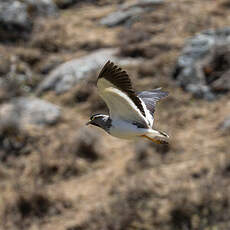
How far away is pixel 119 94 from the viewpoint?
3.34m

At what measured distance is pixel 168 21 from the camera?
13102 millimetres

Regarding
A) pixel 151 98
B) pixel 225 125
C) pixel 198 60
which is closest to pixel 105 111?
pixel 198 60

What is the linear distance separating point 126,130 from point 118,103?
215 millimetres

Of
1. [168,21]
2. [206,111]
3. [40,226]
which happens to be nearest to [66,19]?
[168,21]

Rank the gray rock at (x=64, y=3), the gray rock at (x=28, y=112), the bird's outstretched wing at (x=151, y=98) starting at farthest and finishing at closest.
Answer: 1. the gray rock at (x=64, y=3)
2. the gray rock at (x=28, y=112)
3. the bird's outstretched wing at (x=151, y=98)

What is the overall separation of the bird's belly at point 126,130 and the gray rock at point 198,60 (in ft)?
21.4

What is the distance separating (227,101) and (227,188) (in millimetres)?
2687

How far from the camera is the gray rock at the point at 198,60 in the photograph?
991cm

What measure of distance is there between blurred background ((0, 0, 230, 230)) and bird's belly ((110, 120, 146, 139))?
13.1ft

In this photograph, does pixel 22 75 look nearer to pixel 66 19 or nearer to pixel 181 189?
pixel 66 19

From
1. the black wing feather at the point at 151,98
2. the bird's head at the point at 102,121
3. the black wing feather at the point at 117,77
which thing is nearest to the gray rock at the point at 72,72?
the black wing feather at the point at 151,98

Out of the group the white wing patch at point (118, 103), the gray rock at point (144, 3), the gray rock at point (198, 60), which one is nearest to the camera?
the white wing patch at point (118, 103)

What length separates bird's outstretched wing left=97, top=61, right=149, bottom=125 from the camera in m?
3.21

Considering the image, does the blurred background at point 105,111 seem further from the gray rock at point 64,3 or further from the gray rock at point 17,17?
the gray rock at point 64,3
